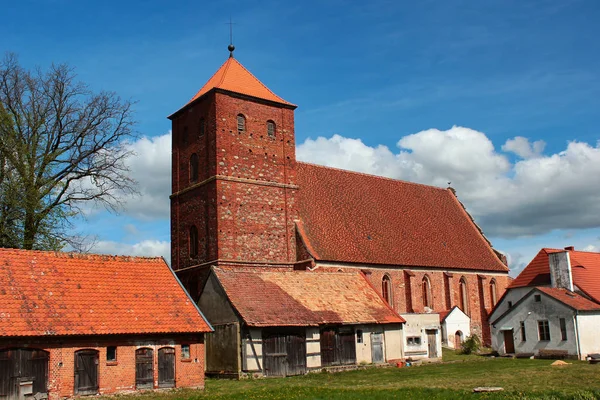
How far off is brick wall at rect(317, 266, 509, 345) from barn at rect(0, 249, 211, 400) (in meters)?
12.6

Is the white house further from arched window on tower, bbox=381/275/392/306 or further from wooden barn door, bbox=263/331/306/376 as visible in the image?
wooden barn door, bbox=263/331/306/376

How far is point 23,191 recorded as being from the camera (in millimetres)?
31094

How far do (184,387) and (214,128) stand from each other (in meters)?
15.9

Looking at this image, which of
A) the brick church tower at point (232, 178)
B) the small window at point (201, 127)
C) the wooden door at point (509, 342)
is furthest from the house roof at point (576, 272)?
the small window at point (201, 127)

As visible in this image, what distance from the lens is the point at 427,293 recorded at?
43.6m

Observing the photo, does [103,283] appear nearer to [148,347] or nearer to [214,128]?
[148,347]

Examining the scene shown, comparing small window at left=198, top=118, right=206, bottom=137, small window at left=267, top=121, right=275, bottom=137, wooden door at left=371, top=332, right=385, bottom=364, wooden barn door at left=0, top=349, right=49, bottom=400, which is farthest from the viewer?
small window at left=267, top=121, right=275, bottom=137

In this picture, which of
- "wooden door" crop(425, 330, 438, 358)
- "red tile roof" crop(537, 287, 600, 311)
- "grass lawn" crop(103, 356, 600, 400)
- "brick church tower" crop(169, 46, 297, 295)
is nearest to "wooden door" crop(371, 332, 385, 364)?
"grass lawn" crop(103, 356, 600, 400)

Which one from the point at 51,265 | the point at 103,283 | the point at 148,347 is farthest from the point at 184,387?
the point at 51,265

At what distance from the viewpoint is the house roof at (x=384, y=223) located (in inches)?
1565

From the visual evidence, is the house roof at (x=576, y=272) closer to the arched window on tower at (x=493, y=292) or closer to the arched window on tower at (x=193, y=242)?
the arched window on tower at (x=493, y=292)

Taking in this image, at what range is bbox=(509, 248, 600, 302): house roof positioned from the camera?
37.6m

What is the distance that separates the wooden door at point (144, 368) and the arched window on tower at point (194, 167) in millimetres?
15056

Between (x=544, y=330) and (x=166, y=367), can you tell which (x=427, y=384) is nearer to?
(x=166, y=367)
